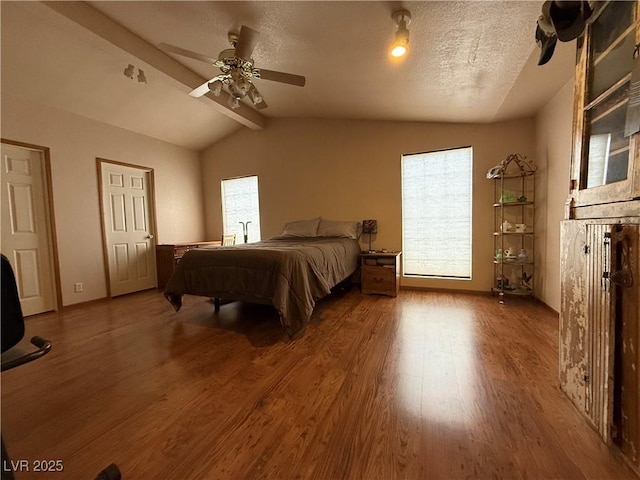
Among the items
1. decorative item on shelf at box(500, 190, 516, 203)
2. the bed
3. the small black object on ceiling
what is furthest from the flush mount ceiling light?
decorative item on shelf at box(500, 190, 516, 203)

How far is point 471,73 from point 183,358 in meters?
3.28

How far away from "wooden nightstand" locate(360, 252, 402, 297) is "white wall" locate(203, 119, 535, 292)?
0.42 m

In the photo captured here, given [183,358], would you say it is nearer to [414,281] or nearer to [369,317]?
[369,317]

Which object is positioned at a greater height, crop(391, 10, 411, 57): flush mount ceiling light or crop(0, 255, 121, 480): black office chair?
crop(391, 10, 411, 57): flush mount ceiling light

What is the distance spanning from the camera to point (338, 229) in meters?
4.09

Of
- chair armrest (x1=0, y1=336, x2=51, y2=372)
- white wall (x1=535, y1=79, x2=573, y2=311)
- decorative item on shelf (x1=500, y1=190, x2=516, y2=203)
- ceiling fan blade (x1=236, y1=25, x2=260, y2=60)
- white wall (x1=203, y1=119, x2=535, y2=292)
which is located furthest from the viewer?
white wall (x1=203, y1=119, x2=535, y2=292)

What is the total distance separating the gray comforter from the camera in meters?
2.31

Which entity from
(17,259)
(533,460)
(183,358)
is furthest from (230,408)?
(17,259)

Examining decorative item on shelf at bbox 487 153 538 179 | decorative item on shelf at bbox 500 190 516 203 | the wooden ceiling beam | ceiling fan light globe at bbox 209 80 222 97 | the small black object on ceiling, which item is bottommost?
decorative item on shelf at bbox 500 190 516 203

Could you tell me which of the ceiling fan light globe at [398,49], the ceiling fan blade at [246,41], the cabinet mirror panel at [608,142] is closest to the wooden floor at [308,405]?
the cabinet mirror panel at [608,142]

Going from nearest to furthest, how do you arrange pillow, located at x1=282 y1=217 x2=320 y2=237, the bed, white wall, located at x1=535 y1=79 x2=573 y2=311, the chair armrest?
the chair armrest
the bed
white wall, located at x1=535 y1=79 x2=573 y2=311
pillow, located at x1=282 y1=217 x2=320 y2=237

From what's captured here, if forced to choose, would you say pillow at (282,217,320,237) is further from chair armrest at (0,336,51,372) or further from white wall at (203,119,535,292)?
chair armrest at (0,336,51,372)

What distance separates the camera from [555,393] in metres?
1.51

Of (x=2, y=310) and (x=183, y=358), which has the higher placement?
(x=2, y=310)
